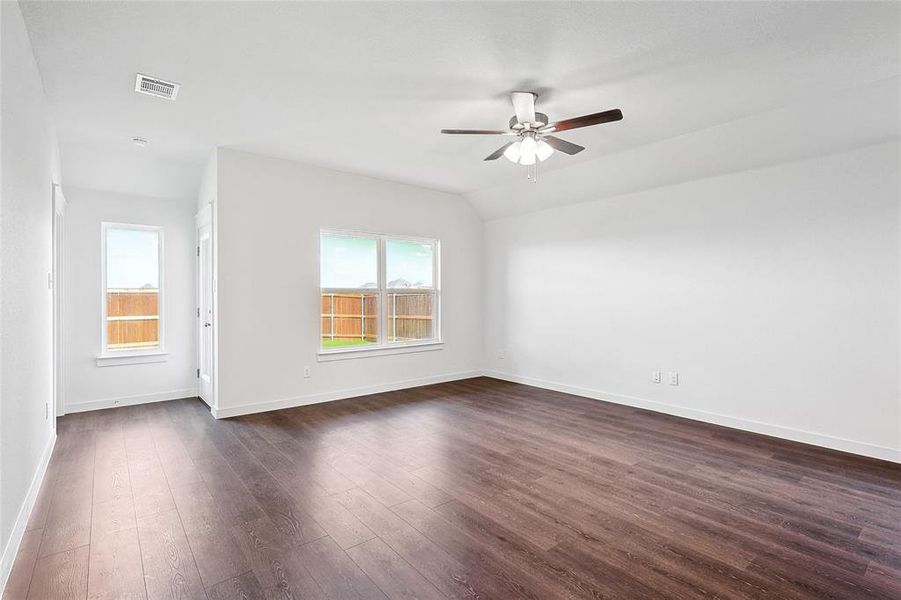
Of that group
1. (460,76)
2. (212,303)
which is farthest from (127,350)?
(460,76)

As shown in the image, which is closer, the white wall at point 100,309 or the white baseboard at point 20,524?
the white baseboard at point 20,524

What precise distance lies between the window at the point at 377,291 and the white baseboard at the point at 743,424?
6.41ft

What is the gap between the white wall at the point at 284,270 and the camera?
4605 millimetres

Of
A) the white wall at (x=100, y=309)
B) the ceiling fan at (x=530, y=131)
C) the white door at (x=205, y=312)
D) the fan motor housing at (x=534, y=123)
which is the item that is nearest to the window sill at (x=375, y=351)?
the white door at (x=205, y=312)

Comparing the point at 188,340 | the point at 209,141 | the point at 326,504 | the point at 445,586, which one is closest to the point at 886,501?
the point at 445,586

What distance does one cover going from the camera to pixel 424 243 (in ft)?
20.8

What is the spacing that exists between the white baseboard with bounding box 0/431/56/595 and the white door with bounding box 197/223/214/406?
1.72 m

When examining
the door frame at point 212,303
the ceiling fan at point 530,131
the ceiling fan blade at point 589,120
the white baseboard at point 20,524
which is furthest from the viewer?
the door frame at point 212,303

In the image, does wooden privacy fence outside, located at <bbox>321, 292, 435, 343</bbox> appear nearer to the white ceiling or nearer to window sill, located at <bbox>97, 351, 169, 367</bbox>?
the white ceiling

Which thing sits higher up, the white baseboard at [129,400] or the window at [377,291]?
the window at [377,291]

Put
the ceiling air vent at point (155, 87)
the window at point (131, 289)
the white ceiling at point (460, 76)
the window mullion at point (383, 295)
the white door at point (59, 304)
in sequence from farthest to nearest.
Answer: the window mullion at point (383, 295) → the window at point (131, 289) → the white door at point (59, 304) → the ceiling air vent at point (155, 87) → the white ceiling at point (460, 76)

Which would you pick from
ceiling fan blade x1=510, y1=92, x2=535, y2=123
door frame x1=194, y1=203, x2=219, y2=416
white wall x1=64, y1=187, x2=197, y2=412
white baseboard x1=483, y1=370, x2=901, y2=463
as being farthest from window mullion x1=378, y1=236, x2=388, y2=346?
ceiling fan blade x1=510, y1=92, x2=535, y2=123

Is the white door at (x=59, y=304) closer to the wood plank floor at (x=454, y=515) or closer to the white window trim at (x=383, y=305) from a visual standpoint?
the wood plank floor at (x=454, y=515)

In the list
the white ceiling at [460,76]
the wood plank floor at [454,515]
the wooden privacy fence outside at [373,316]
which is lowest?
the wood plank floor at [454,515]
